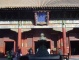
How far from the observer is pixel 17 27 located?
949 inches

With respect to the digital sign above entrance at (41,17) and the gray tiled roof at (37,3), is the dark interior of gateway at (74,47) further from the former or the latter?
the gray tiled roof at (37,3)

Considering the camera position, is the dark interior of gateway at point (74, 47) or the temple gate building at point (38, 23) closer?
the temple gate building at point (38, 23)

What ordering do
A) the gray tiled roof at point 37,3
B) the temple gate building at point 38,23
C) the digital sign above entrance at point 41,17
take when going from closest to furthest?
the gray tiled roof at point 37,3, the temple gate building at point 38,23, the digital sign above entrance at point 41,17

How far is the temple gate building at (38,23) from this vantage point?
Answer: 23.6m

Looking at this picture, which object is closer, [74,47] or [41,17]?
[41,17]

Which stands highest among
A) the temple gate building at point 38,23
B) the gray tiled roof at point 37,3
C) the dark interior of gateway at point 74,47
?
the gray tiled roof at point 37,3

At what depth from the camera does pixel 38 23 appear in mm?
23875

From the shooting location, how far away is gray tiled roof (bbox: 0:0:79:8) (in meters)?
23.4

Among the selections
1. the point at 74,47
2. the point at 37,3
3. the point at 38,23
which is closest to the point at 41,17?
the point at 38,23

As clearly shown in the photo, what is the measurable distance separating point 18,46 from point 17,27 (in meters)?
1.62

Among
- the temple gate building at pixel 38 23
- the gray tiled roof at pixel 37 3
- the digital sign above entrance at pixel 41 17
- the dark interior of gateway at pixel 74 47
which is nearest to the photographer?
the gray tiled roof at pixel 37 3

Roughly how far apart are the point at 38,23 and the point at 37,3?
1.92 meters

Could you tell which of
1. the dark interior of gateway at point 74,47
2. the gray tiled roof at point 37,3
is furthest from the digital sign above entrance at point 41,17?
the dark interior of gateway at point 74,47

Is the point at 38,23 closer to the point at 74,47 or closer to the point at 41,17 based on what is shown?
the point at 41,17
